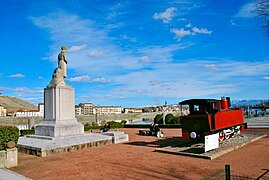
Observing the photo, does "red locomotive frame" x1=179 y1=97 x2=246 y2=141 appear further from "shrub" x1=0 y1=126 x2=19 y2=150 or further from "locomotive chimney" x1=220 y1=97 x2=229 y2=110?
"shrub" x1=0 y1=126 x2=19 y2=150

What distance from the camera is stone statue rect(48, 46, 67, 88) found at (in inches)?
653

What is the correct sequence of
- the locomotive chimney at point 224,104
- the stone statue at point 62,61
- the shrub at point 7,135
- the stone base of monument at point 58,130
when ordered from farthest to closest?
1. the stone statue at point 62,61
2. the stone base of monument at point 58,130
3. the locomotive chimney at point 224,104
4. the shrub at point 7,135

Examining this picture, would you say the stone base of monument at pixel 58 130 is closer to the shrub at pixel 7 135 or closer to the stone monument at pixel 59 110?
the stone monument at pixel 59 110

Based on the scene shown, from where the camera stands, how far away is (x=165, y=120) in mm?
31266

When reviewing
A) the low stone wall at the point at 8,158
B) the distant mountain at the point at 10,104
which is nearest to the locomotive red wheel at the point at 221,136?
the low stone wall at the point at 8,158

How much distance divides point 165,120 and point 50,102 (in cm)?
1802

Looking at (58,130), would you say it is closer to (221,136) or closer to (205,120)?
(205,120)

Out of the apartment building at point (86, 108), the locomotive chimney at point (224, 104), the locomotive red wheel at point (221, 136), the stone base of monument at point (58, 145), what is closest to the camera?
the stone base of monument at point (58, 145)

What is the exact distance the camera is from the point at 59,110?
15.9 meters

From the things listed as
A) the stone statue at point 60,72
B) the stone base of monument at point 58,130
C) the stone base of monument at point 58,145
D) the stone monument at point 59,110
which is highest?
the stone statue at point 60,72

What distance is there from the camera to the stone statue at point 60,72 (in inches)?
653

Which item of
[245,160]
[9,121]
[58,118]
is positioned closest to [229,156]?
[245,160]

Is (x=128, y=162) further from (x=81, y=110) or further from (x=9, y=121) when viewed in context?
(x=81, y=110)

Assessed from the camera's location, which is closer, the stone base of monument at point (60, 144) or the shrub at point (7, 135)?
the shrub at point (7, 135)
